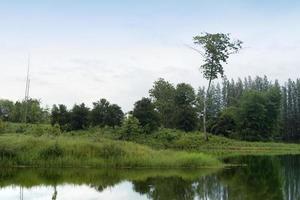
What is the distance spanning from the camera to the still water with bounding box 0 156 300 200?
66.1 ft

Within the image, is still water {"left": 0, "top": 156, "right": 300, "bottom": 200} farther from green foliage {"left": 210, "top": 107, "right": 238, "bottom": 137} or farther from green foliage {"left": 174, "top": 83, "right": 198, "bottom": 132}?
green foliage {"left": 210, "top": 107, "right": 238, "bottom": 137}

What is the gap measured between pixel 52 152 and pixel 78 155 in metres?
1.60

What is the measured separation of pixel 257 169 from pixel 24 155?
1502cm

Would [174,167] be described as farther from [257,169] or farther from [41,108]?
[41,108]

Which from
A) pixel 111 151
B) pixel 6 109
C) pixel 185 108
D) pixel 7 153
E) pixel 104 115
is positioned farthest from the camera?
pixel 6 109

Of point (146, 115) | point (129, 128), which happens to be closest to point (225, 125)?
point (146, 115)

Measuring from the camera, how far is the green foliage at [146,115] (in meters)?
60.8

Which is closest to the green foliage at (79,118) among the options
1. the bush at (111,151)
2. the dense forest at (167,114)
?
the dense forest at (167,114)

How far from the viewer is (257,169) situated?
3378cm

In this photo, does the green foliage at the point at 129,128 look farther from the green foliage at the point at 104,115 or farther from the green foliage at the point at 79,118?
the green foliage at the point at 79,118

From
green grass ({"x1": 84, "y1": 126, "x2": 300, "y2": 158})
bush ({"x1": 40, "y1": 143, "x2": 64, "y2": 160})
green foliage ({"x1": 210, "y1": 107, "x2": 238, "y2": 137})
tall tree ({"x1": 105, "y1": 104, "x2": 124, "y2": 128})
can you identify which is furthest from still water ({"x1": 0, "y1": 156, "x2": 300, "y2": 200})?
green foliage ({"x1": 210, "y1": 107, "x2": 238, "y2": 137})

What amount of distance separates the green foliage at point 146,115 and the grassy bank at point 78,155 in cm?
2760

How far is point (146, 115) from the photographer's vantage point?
6112 centimetres

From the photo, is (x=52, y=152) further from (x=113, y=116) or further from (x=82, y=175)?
(x=113, y=116)
